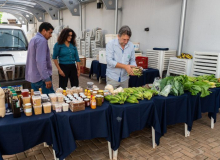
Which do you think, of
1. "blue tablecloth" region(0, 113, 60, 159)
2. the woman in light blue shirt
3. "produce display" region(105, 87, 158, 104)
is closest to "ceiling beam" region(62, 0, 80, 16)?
the woman in light blue shirt

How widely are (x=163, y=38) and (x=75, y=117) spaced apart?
5.39 meters

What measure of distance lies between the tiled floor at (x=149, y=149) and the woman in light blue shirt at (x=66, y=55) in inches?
60.0

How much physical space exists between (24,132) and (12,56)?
3.16 metres

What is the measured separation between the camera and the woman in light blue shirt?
12.4 ft

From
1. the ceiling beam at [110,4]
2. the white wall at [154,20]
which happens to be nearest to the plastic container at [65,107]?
the white wall at [154,20]

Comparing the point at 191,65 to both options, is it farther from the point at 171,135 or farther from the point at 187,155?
the point at 187,155

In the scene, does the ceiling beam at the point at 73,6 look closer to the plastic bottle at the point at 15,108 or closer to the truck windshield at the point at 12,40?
the truck windshield at the point at 12,40

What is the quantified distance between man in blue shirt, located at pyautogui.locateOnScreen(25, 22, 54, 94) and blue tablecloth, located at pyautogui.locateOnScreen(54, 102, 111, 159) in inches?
40.6

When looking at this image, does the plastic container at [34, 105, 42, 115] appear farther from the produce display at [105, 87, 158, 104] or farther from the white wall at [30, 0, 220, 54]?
the white wall at [30, 0, 220, 54]

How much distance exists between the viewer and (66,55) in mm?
3889

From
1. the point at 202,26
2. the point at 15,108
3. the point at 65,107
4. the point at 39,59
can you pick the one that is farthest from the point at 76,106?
the point at 202,26

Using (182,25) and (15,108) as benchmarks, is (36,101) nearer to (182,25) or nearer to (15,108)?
(15,108)

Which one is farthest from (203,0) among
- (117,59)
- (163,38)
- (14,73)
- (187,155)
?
(14,73)

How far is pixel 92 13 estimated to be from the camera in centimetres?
1077
